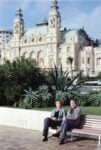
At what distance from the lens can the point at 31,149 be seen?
915 centimetres

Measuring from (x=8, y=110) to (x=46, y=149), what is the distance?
4.75 m

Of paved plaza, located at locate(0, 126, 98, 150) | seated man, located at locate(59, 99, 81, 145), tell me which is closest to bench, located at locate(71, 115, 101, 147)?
seated man, located at locate(59, 99, 81, 145)

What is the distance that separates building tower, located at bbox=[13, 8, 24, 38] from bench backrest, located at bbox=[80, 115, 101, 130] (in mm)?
131582

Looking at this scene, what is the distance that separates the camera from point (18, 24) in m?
140

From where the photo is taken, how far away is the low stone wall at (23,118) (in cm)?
1233

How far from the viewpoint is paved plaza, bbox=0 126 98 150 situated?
9.37 meters

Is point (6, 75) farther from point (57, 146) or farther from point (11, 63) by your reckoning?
point (57, 146)

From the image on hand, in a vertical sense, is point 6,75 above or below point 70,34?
below

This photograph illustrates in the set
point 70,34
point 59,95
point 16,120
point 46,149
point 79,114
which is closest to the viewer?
point 46,149

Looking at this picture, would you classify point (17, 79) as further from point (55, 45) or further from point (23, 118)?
point (55, 45)

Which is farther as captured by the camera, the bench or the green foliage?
the green foliage

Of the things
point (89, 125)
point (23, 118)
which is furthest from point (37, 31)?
point (89, 125)

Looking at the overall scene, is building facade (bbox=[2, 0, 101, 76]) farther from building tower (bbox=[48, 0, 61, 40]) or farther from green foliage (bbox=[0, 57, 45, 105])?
green foliage (bbox=[0, 57, 45, 105])

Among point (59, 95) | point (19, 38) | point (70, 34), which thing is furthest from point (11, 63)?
point (19, 38)
